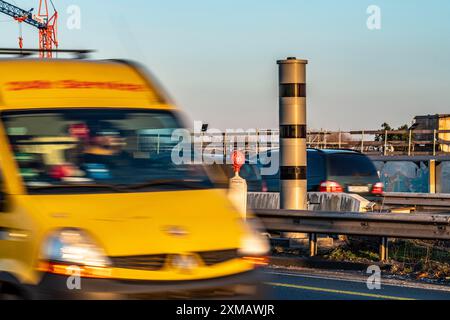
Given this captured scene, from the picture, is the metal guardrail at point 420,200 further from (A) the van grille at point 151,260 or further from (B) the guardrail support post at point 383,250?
(A) the van grille at point 151,260

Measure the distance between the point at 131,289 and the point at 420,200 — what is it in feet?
55.7

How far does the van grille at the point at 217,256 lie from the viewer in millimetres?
7094

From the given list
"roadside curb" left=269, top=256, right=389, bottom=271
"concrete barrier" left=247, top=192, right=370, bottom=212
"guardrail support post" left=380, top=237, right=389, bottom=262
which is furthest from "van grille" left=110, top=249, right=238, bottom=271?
"concrete barrier" left=247, top=192, right=370, bottom=212

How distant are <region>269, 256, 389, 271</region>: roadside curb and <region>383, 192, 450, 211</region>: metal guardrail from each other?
9.11 metres

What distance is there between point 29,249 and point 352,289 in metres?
5.02

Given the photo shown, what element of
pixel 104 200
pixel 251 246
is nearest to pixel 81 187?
pixel 104 200

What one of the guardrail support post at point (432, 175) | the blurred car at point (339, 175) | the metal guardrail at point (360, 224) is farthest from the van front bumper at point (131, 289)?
the guardrail support post at point (432, 175)

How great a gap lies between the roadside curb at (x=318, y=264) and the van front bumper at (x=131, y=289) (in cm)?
601

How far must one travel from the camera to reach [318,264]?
13281mm

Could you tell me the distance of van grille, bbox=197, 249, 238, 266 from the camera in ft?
23.3

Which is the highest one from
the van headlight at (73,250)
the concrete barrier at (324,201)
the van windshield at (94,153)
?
the van windshield at (94,153)

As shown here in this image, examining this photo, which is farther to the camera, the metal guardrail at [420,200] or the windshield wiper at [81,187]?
the metal guardrail at [420,200]

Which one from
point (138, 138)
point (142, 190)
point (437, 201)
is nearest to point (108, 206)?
point (142, 190)

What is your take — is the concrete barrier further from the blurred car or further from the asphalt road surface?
the asphalt road surface
